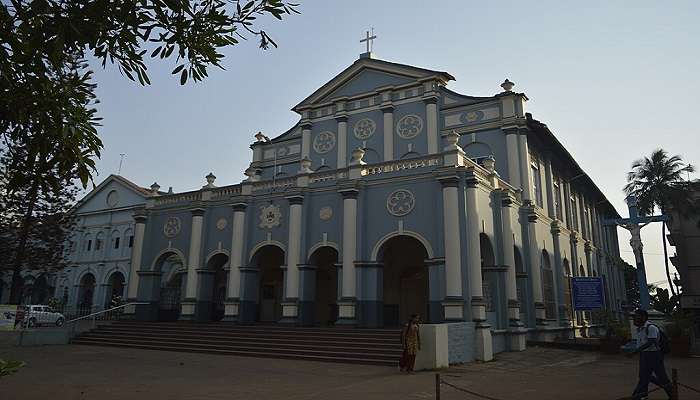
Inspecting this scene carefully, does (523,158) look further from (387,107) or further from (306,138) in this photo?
(306,138)

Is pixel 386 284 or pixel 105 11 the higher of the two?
pixel 105 11

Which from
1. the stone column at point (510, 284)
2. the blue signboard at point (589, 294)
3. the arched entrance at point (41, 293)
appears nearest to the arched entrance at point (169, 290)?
the arched entrance at point (41, 293)

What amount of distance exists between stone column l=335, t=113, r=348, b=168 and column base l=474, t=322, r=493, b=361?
11.4 metres

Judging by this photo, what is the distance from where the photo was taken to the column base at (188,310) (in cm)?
2198

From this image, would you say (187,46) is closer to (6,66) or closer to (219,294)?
(6,66)

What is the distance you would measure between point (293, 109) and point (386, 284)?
10799 mm

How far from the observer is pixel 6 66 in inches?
199

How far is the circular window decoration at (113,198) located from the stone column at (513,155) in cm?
2772

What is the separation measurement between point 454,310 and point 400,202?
170 inches

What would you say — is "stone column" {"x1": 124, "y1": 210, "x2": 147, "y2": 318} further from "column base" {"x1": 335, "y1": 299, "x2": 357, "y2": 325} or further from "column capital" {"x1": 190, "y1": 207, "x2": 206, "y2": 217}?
"column base" {"x1": 335, "y1": 299, "x2": 357, "y2": 325}

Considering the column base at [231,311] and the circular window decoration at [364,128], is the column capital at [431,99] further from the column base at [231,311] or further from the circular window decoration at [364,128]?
the column base at [231,311]

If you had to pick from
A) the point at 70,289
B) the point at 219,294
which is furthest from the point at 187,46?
the point at 70,289

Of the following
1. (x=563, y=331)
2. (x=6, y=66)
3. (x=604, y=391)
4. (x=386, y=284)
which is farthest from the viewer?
(x=563, y=331)

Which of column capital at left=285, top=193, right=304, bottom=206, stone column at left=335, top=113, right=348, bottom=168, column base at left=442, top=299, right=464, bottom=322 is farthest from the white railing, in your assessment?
stone column at left=335, top=113, right=348, bottom=168
